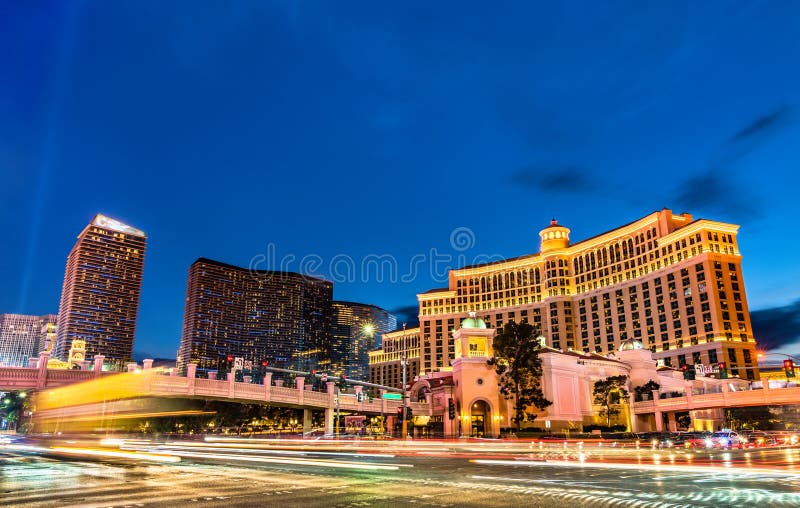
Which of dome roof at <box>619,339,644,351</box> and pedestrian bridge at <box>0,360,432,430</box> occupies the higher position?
dome roof at <box>619,339,644,351</box>

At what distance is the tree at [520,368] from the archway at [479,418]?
11.6 feet

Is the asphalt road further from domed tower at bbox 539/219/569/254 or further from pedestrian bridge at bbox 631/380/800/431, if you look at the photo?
domed tower at bbox 539/219/569/254

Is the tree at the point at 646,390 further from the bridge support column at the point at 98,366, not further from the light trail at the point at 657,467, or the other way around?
the bridge support column at the point at 98,366

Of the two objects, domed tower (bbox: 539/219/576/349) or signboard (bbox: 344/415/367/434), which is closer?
signboard (bbox: 344/415/367/434)

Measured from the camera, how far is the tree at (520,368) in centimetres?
6975

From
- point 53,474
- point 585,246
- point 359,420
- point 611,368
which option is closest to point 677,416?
point 611,368

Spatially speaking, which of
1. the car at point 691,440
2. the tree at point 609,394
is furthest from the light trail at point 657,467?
the tree at point 609,394

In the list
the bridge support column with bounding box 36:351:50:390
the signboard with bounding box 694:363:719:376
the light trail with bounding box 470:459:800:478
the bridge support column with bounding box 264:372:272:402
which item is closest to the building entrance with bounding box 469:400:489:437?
the bridge support column with bounding box 264:372:272:402

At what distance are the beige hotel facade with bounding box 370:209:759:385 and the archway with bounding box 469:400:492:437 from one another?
36848 millimetres

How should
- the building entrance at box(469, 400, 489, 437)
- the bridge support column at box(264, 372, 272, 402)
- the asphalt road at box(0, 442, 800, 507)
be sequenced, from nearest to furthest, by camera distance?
the asphalt road at box(0, 442, 800, 507)
the bridge support column at box(264, 372, 272, 402)
the building entrance at box(469, 400, 489, 437)

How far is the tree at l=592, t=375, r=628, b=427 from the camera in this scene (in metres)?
76.8

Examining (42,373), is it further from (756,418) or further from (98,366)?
(756,418)

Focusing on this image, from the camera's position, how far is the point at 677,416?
3378 inches

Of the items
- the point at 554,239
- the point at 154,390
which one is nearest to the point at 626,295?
the point at 554,239
